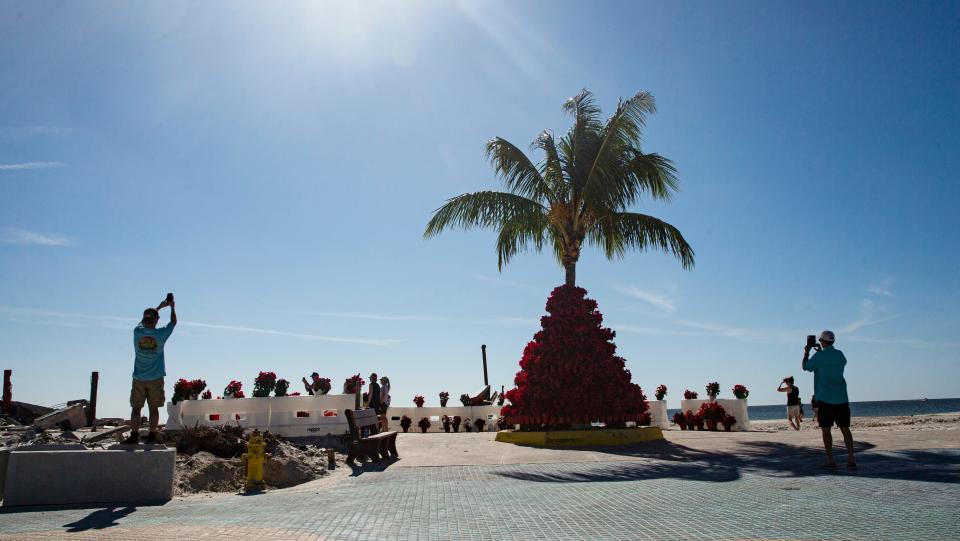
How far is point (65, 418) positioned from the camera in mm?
25266

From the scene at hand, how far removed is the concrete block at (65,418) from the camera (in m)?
23.6

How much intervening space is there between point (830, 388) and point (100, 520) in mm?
8262

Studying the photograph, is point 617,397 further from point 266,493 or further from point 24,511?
point 24,511

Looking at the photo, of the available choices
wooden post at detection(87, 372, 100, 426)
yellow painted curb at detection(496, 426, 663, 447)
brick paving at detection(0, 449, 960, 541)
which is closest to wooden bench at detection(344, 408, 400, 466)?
brick paving at detection(0, 449, 960, 541)

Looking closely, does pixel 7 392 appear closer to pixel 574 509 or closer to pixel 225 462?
pixel 225 462

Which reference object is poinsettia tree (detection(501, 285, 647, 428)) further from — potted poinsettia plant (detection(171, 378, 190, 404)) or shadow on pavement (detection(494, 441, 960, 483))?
potted poinsettia plant (detection(171, 378, 190, 404))

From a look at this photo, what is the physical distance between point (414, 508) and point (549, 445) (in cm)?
725

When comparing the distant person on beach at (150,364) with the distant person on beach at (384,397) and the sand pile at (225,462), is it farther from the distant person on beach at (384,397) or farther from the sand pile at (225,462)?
the distant person on beach at (384,397)

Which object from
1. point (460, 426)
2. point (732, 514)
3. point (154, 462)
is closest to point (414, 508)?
point (732, 514)

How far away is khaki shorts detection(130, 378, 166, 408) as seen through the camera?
→ 7.71 meters

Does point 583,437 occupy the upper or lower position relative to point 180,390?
lower

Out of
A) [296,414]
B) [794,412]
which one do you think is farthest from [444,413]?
[794,412]

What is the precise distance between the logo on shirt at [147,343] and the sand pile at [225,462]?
1991 millimetres

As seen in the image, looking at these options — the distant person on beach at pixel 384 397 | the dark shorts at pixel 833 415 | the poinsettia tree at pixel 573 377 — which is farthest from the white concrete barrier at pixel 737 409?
the dark shorts at pixel 833 415
